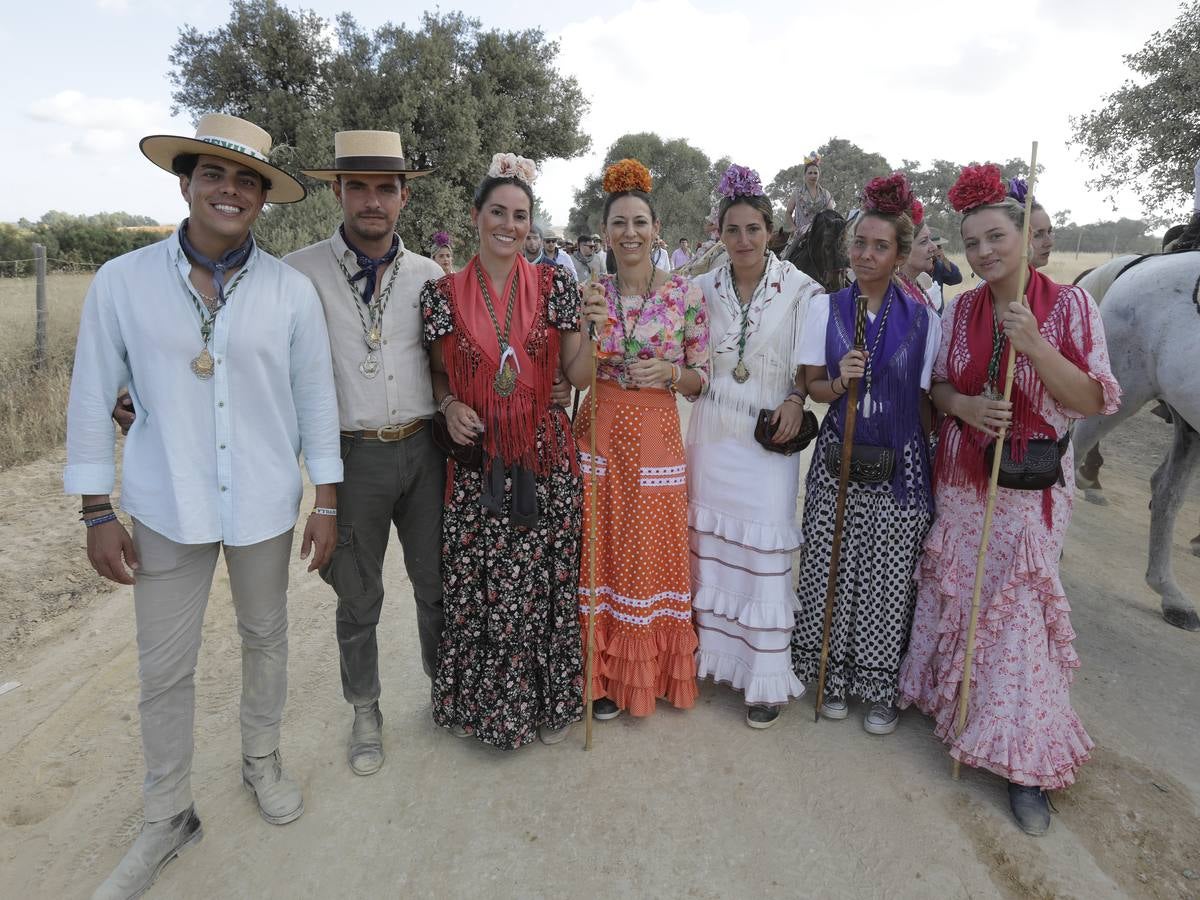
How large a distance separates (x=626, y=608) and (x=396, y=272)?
5.48 feet

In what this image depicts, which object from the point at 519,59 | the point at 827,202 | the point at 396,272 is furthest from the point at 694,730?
the point at 519,59

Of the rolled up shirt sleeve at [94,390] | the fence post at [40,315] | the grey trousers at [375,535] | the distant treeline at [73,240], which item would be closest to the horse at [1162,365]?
the grey trousers at [375,535]

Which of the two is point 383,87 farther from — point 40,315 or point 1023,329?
point 1023,329

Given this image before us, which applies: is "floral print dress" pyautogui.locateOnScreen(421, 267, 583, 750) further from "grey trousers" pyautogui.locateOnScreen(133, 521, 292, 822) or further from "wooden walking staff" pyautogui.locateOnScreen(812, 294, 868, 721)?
"wooden walking staff" pyautogui.locateOnScreen(812, 294, 868, 721)

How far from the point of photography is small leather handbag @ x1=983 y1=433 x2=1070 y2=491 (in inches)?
102

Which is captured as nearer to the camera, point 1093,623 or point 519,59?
point 1093,623

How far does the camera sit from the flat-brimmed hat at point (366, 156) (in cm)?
253

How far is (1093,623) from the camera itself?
4.06 meters

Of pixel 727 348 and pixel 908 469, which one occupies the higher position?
pixel 727 348

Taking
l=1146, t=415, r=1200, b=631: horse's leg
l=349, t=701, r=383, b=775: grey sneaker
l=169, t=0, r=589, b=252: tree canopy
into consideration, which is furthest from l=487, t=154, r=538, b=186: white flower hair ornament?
l=169, t=0, r=589, b=252: tree canopy

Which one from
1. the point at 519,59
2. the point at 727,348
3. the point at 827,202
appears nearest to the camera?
the point at 727,348

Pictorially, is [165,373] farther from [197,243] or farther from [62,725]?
[62,725]

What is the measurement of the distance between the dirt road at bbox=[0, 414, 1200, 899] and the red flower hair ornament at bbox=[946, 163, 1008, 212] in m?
2.20

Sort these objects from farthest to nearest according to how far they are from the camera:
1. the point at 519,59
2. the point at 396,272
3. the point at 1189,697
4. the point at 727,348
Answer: the point at 519,59 < the point at 1189,697 < the point at 727,348 < the point at 396,272
